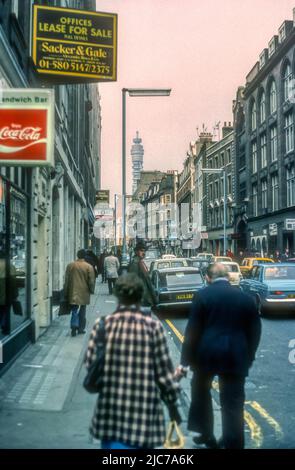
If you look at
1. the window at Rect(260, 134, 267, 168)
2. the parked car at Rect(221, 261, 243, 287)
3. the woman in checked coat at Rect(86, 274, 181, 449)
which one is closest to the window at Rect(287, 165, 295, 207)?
the window at Rect(260, 134, 267, 168)

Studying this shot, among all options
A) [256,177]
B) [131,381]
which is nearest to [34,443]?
[131,381]

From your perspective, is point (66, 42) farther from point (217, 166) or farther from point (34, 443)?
point (217, 166)

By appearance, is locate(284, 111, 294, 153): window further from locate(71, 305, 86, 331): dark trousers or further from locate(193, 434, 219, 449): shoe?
locate(193, 434, 219, 449): shoe

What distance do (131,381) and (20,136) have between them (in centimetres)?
443

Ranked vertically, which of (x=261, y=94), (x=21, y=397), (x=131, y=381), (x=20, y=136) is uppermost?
(x=261, y=94)

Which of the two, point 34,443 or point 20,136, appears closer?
point 34,443

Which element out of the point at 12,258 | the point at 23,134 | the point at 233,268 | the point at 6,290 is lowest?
the point at 233,268

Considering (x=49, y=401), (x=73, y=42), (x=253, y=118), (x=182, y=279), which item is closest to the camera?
(x=49, y=401)

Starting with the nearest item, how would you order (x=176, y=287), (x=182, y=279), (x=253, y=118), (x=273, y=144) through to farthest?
(x=176, y=287)
(x=182, y=279)
(x=273, y=144)
(x=253, y=118)

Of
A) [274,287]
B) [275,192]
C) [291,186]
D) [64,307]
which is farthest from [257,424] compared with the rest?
[275,192]

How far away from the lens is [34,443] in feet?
18.7

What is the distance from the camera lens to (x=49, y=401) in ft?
24.3

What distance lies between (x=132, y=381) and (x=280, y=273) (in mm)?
15137

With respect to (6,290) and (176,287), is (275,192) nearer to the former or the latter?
(176,287)
